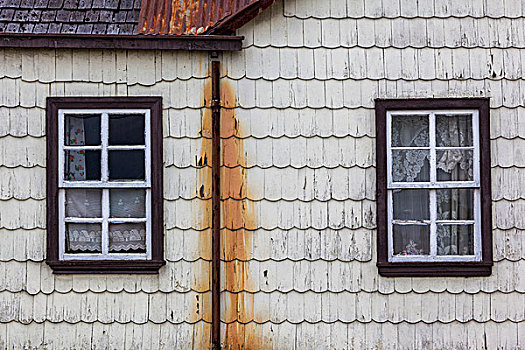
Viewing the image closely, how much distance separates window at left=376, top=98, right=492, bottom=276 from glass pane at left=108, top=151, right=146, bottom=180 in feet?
7.73

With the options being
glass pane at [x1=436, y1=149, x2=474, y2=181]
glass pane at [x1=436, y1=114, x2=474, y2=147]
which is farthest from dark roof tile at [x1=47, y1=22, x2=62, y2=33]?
glass pane at [x1=436, y1=149, x2=474, y2=181]

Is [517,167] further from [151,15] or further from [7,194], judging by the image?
[7,194]

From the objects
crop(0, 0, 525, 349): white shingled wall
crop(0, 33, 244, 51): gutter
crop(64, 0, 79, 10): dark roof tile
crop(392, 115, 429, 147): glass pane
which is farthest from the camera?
crop(64, 0, 79, 10): dark roof tile

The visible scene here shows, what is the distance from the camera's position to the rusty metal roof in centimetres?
628

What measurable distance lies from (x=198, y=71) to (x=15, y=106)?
182cm

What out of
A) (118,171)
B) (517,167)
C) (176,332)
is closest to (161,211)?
(118,171)

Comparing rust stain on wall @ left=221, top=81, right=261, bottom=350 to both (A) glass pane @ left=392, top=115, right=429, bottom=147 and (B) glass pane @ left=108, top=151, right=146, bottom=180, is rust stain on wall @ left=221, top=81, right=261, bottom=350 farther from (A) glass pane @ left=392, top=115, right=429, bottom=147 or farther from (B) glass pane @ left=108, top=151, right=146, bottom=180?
(A) glass pane @ left=392, top=115, right=429, bottom=147

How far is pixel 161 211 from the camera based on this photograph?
6293 mm

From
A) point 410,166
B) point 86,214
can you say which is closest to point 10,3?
point 86,214

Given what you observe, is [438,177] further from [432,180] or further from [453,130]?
[453,130]

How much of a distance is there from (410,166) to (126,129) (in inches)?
111

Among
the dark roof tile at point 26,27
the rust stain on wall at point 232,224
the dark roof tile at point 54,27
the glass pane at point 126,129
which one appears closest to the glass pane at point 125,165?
the glass pane at point 126,129

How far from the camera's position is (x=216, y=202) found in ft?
20.6

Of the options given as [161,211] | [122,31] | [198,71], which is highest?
[122,31]
